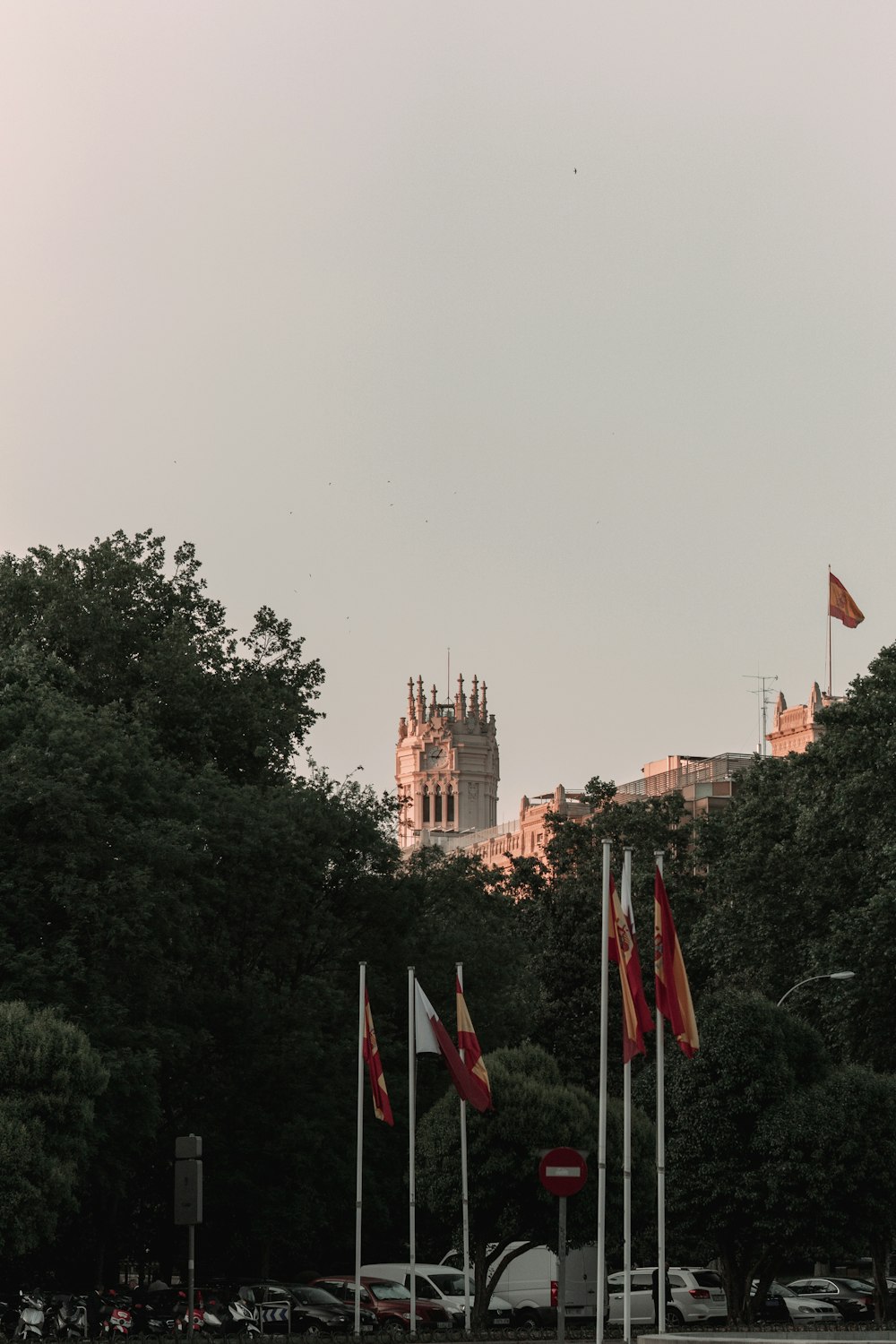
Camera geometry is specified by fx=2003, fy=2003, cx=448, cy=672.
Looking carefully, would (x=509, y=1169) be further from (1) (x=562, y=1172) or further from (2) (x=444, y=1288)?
(1) (x=562, y=1172)

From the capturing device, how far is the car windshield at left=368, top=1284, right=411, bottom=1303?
133 ft

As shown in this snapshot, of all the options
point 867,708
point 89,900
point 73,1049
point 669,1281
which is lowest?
point 669,1281

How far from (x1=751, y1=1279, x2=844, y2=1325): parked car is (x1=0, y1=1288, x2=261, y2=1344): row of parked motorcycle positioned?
Result: 40.1ft

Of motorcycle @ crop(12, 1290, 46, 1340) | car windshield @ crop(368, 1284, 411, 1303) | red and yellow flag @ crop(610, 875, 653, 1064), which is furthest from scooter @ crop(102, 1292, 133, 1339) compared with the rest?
red and yellow flag @ crop(610, 875, 653, 1064)

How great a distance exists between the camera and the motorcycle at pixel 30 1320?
31.2 meters

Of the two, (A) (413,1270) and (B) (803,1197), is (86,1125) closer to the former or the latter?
(A) (413,1270)

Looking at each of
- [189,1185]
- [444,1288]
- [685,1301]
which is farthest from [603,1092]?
[685,1301]

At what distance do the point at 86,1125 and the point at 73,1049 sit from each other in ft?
5.36

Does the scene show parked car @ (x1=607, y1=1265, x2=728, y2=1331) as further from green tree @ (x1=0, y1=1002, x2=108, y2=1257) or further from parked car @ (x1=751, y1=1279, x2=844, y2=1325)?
green tree @ (x1=0, y1=1002, x2=108, y2=1257)

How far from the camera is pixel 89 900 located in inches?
1406

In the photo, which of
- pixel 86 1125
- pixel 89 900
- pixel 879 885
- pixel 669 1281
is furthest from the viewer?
pixel 879 885

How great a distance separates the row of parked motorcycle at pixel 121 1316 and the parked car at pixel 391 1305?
275 centimetres

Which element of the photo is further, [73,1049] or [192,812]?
[192,812]

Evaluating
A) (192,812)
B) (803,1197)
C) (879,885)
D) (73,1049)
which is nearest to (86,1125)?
(73,1049)
